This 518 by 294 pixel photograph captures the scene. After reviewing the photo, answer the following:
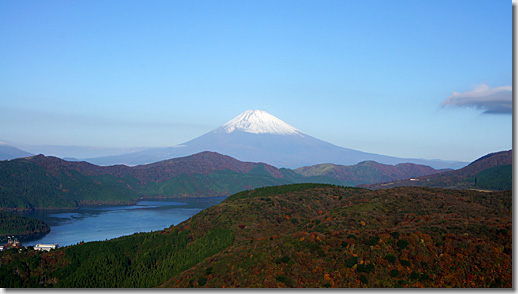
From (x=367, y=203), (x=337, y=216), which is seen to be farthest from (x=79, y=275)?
(x=367, y=203)

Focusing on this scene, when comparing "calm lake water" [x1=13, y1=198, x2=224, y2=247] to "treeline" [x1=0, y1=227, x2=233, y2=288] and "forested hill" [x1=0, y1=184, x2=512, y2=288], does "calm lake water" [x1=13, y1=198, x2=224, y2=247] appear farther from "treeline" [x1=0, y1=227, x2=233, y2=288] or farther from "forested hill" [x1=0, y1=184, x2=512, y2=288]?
"forested hill" [x1=0, y1=184, x2=512, y2=288]

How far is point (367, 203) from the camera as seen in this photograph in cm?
7638

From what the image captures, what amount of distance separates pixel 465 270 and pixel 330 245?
1389 cm

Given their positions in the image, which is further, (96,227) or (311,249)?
(96,227)

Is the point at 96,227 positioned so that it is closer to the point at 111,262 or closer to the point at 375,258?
the point at 111,262

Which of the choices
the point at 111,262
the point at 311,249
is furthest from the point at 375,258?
the point at 111,262

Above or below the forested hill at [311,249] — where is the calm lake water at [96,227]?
below

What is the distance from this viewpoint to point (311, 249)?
146ft

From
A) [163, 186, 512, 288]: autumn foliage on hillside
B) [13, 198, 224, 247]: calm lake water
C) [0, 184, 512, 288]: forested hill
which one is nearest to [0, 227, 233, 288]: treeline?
[0, 184, 512, 288]: forested hill

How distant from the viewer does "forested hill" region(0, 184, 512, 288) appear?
36.1m

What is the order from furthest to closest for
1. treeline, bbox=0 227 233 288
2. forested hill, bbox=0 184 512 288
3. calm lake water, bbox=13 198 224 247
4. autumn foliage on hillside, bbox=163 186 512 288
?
calm lake water, bbox=13 198 224 247 < treeline, bbox=0 227 233 288 < forested hill, bbox=0 184 512 288 < autumn foliage on hillside, bbox=163 186 512 288

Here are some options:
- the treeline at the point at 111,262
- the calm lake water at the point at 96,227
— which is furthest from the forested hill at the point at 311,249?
the calm lake water at the point at 96,227

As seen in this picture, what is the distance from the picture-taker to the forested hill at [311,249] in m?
36.1

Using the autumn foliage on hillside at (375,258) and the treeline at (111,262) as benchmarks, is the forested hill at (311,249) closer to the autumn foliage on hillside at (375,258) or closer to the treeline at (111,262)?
the autumn foliage on hillside at (375,258)
